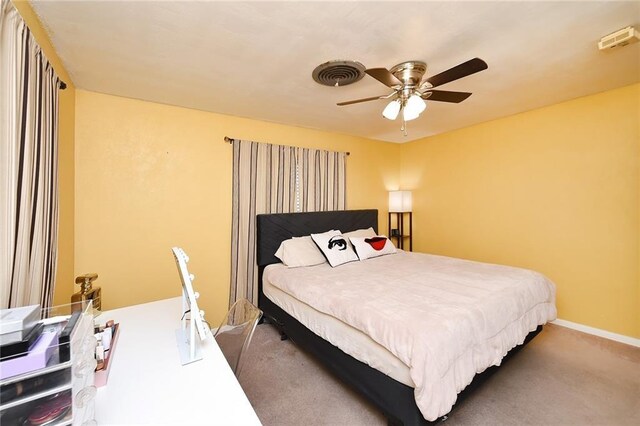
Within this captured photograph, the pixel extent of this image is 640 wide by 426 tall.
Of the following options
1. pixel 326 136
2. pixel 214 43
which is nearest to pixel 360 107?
pixel 326 136

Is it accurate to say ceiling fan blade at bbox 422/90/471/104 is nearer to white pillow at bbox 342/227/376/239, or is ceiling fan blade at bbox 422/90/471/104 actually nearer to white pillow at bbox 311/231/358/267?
white pillow at bbox 311/231/358/267

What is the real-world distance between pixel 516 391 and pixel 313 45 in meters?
2.84

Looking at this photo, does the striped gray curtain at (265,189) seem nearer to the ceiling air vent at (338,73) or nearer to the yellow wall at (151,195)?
the yellow wall at (151,195)

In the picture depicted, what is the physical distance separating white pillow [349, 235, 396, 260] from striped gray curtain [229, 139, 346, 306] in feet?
2.55

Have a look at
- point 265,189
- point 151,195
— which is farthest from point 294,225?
point 151,195

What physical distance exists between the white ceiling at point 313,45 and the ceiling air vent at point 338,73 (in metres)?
0.05

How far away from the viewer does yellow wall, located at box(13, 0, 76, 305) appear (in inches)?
78.2

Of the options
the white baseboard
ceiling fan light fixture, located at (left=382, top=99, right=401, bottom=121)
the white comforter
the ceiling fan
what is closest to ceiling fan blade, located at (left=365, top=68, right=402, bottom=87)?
the ceiling fan

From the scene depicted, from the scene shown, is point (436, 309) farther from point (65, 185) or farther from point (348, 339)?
point (65, 185)

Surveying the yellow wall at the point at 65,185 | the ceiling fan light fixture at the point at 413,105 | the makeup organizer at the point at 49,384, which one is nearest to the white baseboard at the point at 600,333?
the ceiling fan light fixture at the point at 413,105

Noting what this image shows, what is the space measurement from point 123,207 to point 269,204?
58.3 inches

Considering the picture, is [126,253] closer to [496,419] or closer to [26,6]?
[26,6]

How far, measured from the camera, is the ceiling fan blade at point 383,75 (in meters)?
1.65

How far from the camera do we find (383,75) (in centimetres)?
172
